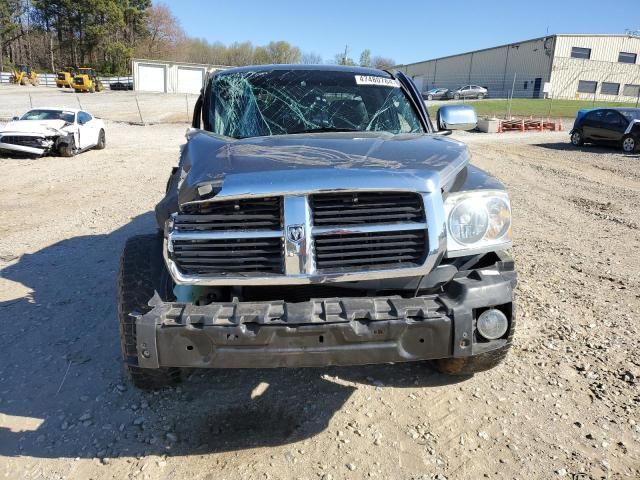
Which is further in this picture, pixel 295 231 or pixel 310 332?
pixel 295 231

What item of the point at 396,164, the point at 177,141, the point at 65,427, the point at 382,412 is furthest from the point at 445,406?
the point at 177,141

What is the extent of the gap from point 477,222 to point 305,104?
6.11 ft

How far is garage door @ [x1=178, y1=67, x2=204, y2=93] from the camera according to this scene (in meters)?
52.7

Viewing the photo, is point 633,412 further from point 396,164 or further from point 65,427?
point 65,427

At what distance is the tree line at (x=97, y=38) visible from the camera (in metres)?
71.2

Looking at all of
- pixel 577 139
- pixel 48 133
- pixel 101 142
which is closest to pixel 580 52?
pixel 577 139

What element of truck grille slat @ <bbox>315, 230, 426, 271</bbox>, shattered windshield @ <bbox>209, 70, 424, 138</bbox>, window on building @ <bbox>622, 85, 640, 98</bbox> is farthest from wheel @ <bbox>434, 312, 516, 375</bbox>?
window on building @ <bbox>622, 85, 640, 98</bbox>

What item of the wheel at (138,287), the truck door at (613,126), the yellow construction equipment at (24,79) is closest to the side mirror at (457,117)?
the wheel at (138,287)

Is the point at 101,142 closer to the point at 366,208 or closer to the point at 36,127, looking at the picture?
the point at 36,127

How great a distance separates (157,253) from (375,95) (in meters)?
2.22

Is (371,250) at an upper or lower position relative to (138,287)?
upper

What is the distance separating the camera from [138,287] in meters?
2.68

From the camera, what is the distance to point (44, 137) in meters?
14.4

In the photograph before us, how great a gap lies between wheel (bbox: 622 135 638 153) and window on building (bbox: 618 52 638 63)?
5126cm
